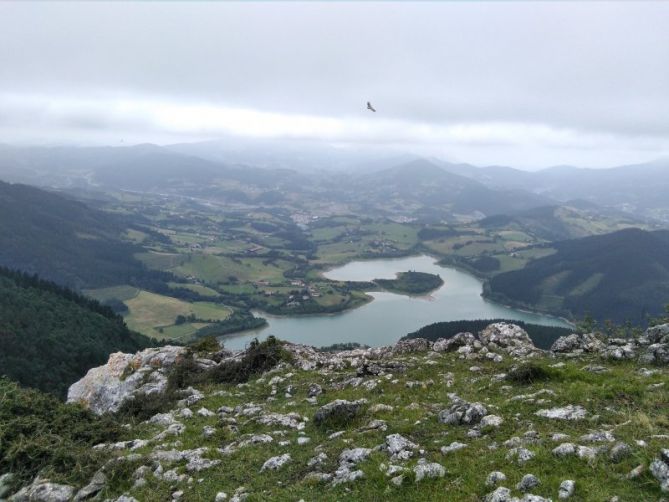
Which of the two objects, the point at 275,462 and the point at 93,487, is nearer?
the point at 93,487

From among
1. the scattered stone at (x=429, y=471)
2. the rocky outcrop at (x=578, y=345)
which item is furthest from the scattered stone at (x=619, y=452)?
the rocky outcrop at (x=578, y=345)

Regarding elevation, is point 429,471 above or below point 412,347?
above

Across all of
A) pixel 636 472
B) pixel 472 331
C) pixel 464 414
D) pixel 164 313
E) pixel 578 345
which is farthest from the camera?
pixel 164 313

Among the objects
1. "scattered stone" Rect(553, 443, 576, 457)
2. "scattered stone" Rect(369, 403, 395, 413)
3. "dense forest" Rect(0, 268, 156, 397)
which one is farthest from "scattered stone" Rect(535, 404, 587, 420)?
"dense forest" Rect(0, 268, 156, 397)

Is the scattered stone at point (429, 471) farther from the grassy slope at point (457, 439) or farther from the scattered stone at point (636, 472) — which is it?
the scattered stone at point (636, 472)

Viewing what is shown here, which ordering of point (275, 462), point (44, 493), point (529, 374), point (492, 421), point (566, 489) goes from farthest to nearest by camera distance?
point (529, 374), point (492, 421), point (275, 462), point (44, 493), point (566, 489)

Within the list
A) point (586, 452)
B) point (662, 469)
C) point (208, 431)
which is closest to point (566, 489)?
point (586, 452)

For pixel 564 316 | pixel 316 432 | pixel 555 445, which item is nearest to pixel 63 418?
pixel 316 432

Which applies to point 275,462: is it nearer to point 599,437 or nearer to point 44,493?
point 44,493
